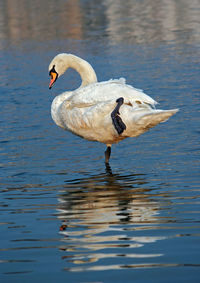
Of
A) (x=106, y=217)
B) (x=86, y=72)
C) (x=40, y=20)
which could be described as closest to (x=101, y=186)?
(x=106, y=217)

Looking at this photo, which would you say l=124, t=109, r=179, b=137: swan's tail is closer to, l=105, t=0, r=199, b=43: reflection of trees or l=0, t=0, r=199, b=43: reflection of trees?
l=105, t=0, r=199, b=43: reflection of trees

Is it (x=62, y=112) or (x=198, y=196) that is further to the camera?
(x=62, y=112)

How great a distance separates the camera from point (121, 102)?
8.25m

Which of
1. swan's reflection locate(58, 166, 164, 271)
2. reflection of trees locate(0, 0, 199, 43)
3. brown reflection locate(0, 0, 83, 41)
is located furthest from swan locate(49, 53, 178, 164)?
brown reflection locate(0, 0, 83, 41)

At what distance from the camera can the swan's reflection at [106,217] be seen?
5.68 metres

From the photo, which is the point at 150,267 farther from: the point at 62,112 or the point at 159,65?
the point at 159,65

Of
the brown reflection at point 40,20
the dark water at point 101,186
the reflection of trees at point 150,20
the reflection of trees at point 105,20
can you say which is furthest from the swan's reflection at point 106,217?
the brown reflection at point 40,20

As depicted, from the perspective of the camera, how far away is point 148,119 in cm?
812

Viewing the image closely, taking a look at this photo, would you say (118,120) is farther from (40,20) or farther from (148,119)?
(40,20)

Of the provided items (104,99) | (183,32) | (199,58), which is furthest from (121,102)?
(183,32)

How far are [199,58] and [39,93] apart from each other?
4478 mm

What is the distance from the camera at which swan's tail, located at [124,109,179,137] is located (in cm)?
793

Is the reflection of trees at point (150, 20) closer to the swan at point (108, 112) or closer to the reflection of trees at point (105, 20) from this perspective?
the reflection of trees at point (105, 20)

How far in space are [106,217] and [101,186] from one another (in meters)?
→ 1.46
